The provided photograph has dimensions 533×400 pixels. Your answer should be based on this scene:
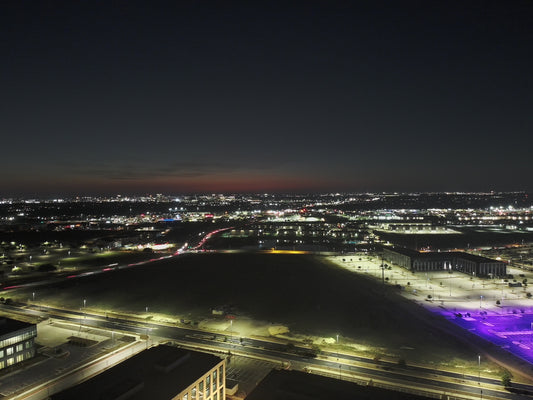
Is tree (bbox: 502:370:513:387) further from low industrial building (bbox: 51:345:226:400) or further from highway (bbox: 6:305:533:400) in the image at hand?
→ low industrial building (bbox: 51:345:226:400)

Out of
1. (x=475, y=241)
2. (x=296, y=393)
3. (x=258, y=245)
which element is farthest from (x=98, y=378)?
(x=475, y=241)

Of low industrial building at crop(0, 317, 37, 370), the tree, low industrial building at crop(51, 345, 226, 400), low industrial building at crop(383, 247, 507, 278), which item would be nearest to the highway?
the tree

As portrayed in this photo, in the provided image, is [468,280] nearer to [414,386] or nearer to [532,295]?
[532,295]

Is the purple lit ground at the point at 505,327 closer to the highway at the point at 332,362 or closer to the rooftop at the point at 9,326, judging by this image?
the highway at the point at 332,362

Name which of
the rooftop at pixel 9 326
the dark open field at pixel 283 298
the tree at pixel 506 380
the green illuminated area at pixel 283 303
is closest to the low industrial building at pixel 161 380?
the green illuminated area at pixel 283 303

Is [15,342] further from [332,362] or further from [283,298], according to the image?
[283,298]

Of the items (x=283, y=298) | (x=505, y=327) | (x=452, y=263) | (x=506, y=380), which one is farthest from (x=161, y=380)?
(x=452, y=263)
